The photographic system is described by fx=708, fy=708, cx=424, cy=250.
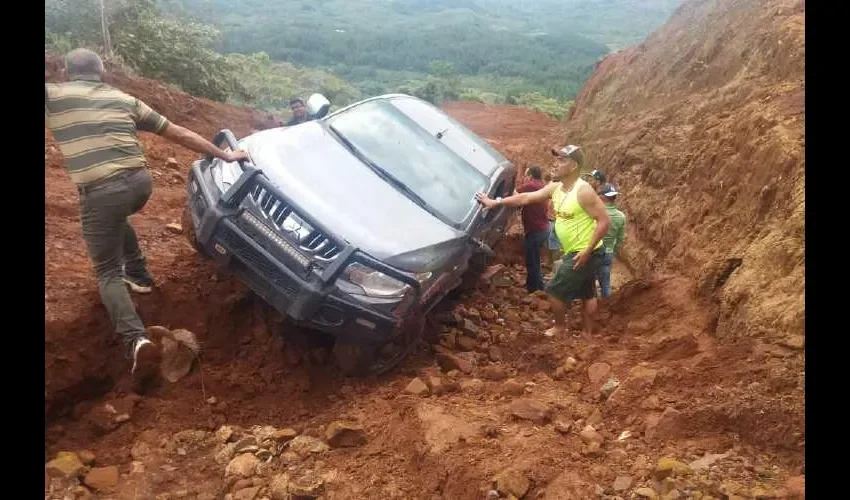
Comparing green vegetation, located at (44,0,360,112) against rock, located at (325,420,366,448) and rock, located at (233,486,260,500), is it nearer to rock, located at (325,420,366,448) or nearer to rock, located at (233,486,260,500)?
rock, located at (325,420,366,448)

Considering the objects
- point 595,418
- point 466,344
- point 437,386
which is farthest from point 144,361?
point 595,418

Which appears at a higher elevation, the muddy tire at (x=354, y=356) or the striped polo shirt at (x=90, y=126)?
the striped polo shirt at (x=90, y=126)

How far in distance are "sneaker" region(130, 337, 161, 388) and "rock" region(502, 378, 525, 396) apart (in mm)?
2251

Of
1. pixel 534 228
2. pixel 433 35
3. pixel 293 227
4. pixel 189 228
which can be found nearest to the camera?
pixel 293 227

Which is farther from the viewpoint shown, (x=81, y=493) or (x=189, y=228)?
(x=189, y=228)

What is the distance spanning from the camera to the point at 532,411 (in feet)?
14.2

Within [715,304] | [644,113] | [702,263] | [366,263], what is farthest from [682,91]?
[366,263]

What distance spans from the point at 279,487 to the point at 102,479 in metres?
0.93

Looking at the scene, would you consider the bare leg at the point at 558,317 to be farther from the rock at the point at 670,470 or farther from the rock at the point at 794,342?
the rock at the point at 670,470

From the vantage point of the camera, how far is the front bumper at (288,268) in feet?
14.0

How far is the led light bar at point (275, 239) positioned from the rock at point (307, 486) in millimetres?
1238

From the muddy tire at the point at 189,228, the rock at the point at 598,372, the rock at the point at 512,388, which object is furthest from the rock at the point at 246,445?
the rock at the point at 598,372

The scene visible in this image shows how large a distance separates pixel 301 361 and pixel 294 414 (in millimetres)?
479

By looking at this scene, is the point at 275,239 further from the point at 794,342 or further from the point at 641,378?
the point at 794,342
